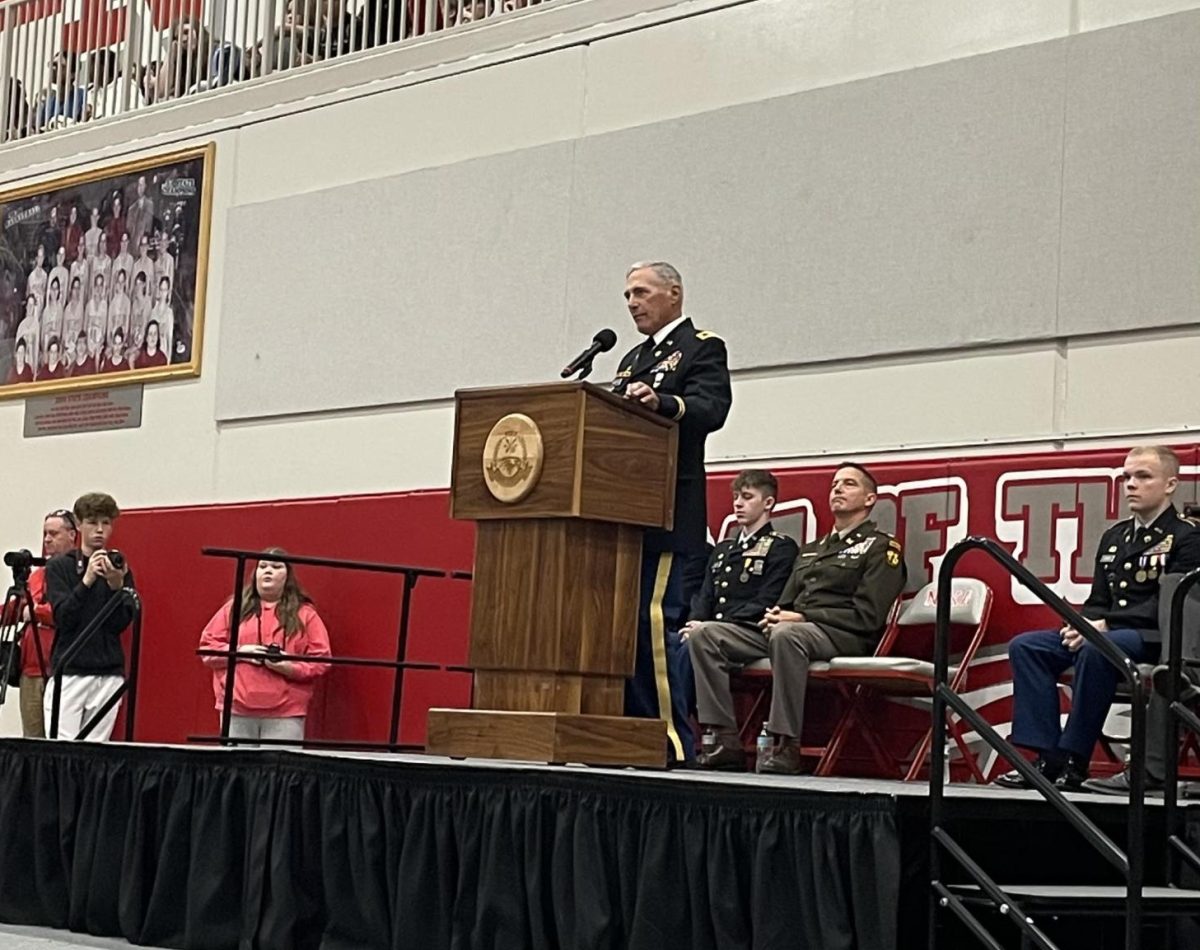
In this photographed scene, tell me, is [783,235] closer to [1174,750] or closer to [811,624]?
[811,624]

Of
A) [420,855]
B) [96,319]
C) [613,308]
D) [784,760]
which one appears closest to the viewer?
[420,855]

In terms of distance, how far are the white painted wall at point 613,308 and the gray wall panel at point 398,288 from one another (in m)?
0.09

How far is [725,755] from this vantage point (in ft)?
22.3

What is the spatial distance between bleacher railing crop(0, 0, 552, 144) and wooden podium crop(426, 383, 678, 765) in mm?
4520

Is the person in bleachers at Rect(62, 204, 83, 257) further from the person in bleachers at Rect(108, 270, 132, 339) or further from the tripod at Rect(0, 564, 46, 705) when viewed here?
the tripod at Rect(0, 564, 46, 705)

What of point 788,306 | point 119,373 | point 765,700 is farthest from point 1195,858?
point 119,373

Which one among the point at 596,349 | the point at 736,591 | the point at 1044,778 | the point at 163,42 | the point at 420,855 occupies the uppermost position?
the point at 163,42

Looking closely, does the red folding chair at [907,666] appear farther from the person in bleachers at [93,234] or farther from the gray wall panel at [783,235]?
the person in bleachers at [93,234]

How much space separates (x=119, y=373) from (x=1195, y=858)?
A: 7.86 meters

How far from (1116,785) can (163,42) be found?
24.7 ft

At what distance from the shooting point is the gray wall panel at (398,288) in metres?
9.08

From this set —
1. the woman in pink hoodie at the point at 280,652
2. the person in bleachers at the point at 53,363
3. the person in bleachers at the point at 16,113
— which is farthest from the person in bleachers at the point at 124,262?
the woman in pink hoodie at the point at 280,652

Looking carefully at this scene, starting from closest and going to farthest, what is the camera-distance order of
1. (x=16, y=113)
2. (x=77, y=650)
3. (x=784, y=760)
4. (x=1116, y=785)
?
(x=1116, y=785), (x=784, y=760), (x=77, y=650), (x=16, y=113)

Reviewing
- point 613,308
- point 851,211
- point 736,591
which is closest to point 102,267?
point 613,308
